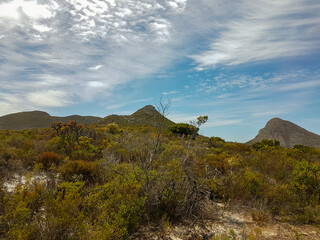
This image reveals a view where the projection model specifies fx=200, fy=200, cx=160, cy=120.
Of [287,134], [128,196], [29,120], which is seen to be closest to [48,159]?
[128,196]

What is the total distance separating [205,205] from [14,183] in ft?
20.3

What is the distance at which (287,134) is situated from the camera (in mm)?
23234

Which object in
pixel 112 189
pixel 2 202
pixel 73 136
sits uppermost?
pixel 73 136

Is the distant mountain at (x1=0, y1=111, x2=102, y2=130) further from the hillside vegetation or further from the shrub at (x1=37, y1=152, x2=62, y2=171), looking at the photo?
the hillside vegetation

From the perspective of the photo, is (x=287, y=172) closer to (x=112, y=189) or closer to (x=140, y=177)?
(x=140, y=177)

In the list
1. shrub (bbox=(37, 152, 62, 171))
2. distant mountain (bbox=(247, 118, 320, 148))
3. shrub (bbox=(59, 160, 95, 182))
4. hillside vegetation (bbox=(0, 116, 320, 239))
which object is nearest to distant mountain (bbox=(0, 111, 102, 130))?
distant mountain (bbox=(247, 118, 320, 148))

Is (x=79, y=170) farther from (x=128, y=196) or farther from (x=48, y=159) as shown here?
(x=128, y=196)

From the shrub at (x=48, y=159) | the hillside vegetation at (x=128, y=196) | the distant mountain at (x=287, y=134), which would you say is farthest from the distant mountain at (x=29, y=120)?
the hillside vegetation at (x=128, y=196)

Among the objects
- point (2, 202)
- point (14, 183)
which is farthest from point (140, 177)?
point (14, 183)

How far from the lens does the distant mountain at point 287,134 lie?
21641 millimetres

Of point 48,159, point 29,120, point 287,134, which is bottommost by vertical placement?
point 48,159

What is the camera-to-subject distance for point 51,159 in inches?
329

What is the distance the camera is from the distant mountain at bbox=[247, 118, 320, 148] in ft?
71.0

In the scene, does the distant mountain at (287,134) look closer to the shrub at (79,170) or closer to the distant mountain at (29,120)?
the shrub at (79,170)
